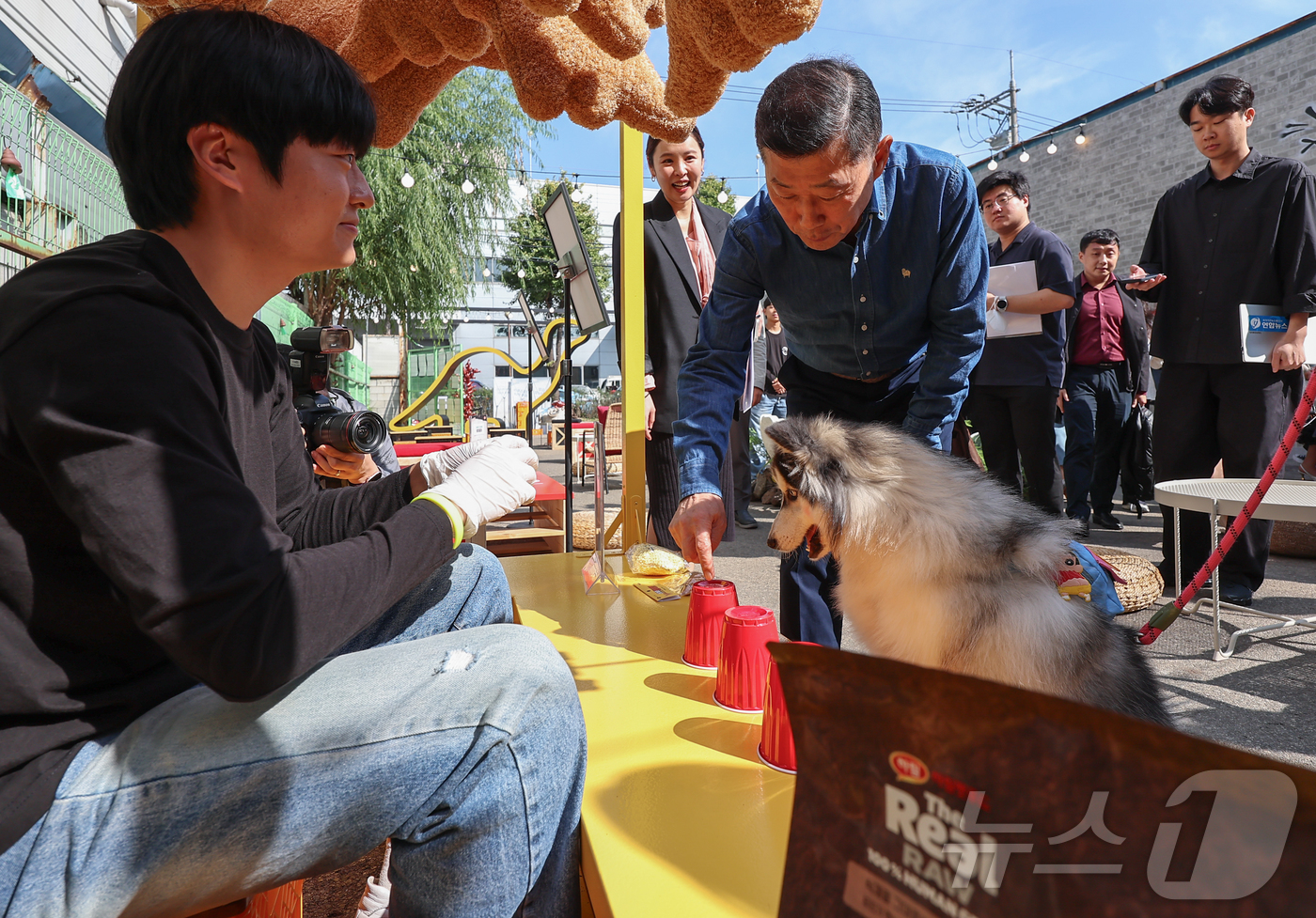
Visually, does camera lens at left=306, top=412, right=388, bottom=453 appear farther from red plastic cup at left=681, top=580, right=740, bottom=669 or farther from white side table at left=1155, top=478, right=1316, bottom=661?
white side table at left=1155, top=478, right=1316, bottom=661

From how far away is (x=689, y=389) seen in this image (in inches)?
80.7

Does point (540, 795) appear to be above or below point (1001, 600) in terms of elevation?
below

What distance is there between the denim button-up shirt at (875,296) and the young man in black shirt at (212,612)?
99 centimetres

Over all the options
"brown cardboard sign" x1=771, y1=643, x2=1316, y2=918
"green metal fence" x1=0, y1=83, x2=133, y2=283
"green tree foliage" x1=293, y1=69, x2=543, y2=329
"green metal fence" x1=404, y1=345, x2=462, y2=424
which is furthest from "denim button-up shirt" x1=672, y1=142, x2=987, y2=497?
"green metal fence" x1=404, y1=345, x2=462, y2=424

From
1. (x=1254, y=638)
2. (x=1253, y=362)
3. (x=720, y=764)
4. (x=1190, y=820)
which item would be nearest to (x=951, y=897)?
(x=1190, y=820)

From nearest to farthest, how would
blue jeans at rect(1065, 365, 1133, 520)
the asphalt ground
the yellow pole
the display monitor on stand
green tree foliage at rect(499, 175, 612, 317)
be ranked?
the asphalt ground, the display monitor on stand, the yellow pole, blue jeans at rect(1065, 365, 1133, 520), green tree foliage at rect(499, 175, 612, 317)

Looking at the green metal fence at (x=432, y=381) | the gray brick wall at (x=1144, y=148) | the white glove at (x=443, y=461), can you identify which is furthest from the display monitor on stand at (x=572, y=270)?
the green metal fence at (x=432, y=381)

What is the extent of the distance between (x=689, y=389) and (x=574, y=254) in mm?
1006

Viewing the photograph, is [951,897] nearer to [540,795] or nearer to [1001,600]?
[540,795]

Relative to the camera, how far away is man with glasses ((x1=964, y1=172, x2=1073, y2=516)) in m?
3.89

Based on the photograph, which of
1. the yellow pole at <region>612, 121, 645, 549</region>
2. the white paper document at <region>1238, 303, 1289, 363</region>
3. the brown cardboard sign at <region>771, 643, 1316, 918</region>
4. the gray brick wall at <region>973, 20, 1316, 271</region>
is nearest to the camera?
the brown cardboard sign at <region>771, 643, 1316, 918</region>

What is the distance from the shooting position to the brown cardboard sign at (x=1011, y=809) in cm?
34

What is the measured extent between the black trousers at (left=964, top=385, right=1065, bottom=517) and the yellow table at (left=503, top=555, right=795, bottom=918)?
297 centimetres

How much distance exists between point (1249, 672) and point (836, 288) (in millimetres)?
2553
